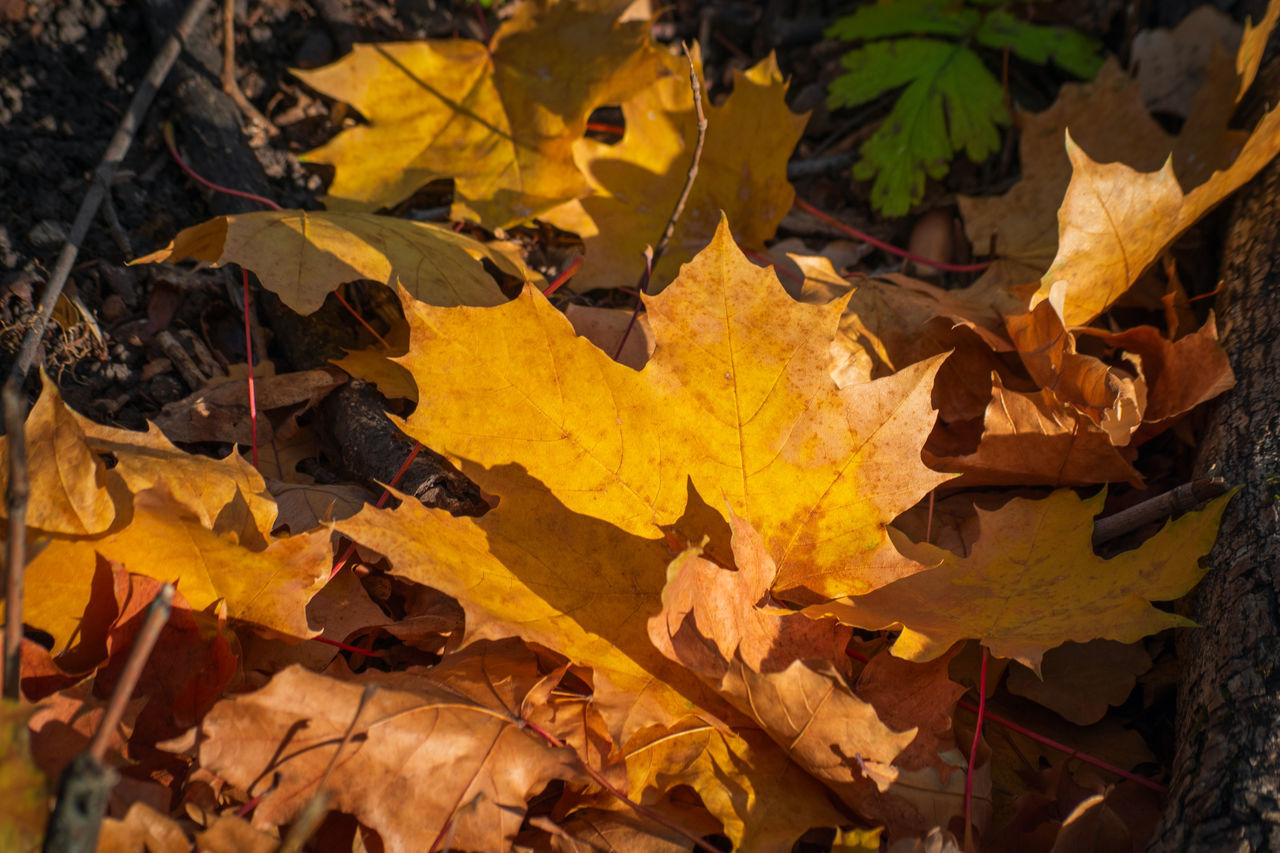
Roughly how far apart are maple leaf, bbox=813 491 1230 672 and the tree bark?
0.06 meters

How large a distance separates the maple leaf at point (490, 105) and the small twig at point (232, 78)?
31 cm

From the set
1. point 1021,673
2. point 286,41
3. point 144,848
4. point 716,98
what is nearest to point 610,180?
point 716,98

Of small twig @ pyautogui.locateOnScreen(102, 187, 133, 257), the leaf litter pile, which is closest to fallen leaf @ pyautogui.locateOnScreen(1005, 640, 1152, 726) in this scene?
the leaf litter pile

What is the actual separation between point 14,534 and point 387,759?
0.47 m

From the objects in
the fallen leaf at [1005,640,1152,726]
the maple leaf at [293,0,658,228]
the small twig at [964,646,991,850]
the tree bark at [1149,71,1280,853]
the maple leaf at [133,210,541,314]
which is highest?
the maple leaf at [293,0,658,228]

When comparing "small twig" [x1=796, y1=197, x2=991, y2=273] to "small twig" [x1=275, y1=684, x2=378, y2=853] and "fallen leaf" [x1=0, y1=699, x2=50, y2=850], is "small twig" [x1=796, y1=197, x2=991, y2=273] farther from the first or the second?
"fallen leaf" [x1=0, y1=699, x2=50, y2=850]

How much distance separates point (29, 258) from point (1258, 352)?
234cm

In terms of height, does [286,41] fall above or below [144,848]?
above

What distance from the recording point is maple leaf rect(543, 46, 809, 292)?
6.11 feet

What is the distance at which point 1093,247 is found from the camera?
4.83 ft

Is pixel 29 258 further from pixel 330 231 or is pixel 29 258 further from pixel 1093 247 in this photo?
pixel 1093 247

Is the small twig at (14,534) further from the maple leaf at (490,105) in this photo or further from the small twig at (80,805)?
the maple leaf at (490,105)

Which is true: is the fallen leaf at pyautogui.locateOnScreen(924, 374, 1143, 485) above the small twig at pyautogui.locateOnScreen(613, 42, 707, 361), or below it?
below

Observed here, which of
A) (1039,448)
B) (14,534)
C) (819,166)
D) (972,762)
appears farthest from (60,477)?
(819,166)
